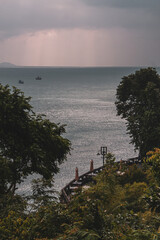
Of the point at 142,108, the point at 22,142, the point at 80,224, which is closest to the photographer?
the point at 80,224

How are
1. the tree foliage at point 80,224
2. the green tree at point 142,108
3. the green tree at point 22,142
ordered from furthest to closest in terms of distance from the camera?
1. the green tree at point 142,108
2. the green tree at point 22,142
3. the tree foliage at point 80,224

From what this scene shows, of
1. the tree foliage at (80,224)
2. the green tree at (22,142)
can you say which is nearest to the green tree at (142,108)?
the green tree at (22,142)

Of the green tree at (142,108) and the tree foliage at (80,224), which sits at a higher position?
the green tree at (142,108)

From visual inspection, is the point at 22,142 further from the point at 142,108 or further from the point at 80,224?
the point at 142,108

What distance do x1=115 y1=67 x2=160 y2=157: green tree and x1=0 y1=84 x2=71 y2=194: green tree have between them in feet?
75.5

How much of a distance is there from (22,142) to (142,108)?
2751 cm

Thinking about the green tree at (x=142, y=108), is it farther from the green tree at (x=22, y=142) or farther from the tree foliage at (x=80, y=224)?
the tree foliage at (x=80, y=224)

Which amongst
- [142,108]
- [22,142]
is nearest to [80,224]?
[22,142]

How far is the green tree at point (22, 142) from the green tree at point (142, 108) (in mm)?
23007

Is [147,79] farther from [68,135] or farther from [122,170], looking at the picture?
[68,135]

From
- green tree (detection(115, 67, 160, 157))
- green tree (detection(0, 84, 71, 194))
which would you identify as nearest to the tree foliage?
green tree (detection(0, 84, 71, 194))

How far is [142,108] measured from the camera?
46719mm

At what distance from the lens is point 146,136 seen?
145ft

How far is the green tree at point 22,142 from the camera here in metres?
21.6
